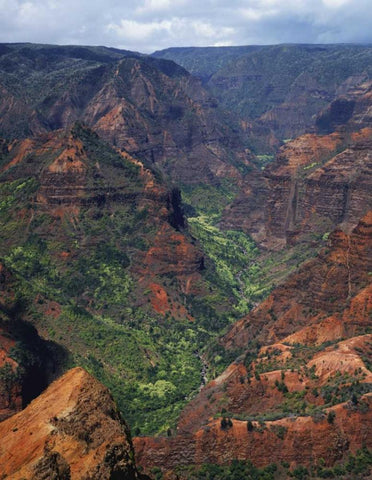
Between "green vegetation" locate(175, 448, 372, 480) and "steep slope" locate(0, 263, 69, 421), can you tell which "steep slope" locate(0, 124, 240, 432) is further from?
"green vegetation" locate(175, 448, 372, 480)

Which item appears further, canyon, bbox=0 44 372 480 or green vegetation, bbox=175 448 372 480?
green vegetation, bbox=175 448 372 480

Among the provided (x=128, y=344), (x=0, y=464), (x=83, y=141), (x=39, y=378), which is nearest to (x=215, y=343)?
(x=128, y=344)

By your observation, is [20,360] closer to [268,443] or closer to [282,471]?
[268,443]

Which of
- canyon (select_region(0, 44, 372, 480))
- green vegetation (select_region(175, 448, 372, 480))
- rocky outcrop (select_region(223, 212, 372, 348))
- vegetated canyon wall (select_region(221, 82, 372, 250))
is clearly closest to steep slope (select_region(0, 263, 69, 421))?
canyon (select_region(0, 44, 372, 480))

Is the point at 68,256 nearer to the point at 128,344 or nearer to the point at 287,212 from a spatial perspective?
the point at 128,344

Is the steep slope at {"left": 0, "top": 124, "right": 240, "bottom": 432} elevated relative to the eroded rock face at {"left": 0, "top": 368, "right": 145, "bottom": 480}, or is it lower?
lower

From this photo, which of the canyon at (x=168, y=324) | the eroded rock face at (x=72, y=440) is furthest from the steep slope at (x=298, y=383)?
the eroded rock face at (x=72, y=440)

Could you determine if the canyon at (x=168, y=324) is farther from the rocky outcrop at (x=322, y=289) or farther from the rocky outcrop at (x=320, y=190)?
the rocky outcrop at (x=320, y=190)
